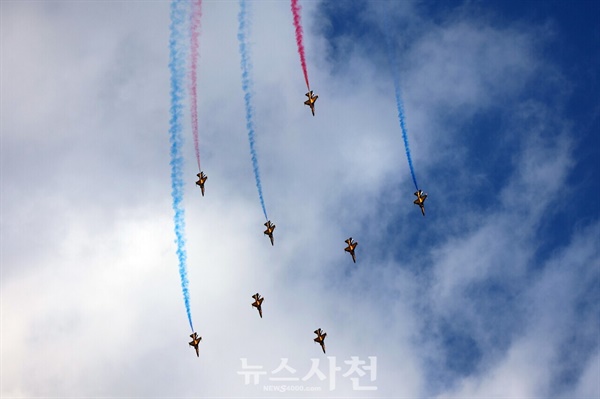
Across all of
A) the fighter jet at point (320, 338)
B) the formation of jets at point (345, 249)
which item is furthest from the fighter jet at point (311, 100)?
the fighter jet at point (320, 338)

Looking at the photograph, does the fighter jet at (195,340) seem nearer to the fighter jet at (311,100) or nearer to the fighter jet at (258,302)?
the fighter jet at (258,302)

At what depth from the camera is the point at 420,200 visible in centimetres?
9781

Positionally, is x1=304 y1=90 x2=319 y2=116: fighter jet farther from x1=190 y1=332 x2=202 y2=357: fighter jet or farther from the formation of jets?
x1=190 y1=332 x2=202 y2=357: fighter jet

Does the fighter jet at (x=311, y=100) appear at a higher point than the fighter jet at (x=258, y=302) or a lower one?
higher

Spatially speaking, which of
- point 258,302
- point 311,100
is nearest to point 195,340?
point 258,302

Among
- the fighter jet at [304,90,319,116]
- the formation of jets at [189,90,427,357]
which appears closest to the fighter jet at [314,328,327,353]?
the formation of jets at [189,90,427,357]

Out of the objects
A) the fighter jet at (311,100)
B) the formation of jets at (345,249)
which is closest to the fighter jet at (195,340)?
the formation of jets at (345,249)

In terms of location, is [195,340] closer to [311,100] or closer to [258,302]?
[258,302]

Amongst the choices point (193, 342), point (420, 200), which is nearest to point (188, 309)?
point (193, 342)

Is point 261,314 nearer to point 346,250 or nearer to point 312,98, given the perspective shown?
point 346,250

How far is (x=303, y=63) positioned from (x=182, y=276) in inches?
954

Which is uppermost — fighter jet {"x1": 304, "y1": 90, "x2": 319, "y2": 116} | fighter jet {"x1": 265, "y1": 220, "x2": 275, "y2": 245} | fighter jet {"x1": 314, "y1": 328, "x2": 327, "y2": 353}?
fighter jet {"x1": 304, "y1": 90, "x2": 319, "y2": 116}

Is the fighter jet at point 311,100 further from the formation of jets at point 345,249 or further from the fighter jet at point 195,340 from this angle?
the fighter jet at point 195,340

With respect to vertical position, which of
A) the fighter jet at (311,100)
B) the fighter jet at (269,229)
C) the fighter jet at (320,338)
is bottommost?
the fighter jet at (320,338)
